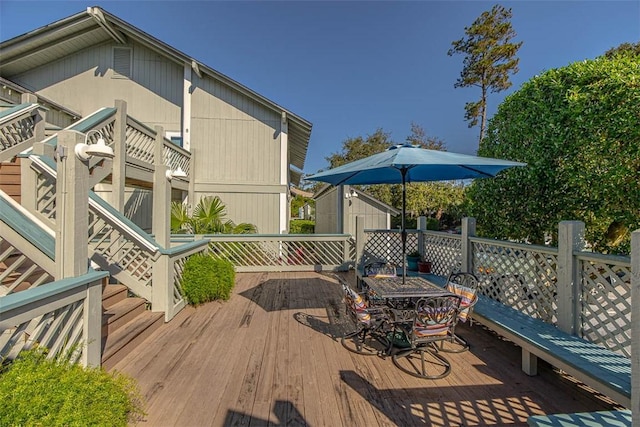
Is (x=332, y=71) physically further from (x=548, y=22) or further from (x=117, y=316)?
(x=117, y=316)

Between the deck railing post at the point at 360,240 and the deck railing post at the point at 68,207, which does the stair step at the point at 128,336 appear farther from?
the deck railing post at the point at 360,240

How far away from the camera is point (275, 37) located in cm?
1365

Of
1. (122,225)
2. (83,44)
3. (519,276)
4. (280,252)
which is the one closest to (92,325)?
(122,225)

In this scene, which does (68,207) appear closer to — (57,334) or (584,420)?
(57,334)

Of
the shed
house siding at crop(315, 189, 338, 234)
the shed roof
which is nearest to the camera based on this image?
the shed roof

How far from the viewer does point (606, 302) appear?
2986 millimetres

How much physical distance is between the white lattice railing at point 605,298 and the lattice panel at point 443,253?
2247 mm

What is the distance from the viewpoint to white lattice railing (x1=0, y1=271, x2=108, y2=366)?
6.35 ft

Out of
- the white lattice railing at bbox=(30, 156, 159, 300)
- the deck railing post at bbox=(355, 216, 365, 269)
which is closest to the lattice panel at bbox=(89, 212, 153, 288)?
the white lattice railing at bbox=(30, 156, 159, 300)

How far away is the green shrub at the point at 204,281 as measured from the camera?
5188mm

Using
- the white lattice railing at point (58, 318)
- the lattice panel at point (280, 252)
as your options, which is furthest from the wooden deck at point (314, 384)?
the lattice panel at point (280, 252)

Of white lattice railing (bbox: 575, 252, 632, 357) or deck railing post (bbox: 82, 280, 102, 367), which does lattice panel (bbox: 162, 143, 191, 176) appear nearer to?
deck railing post (bbox: 82, 280, 102, 367)

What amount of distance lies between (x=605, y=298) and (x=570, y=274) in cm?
38

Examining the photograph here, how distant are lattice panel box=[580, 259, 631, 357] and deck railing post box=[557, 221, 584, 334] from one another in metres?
0.06
